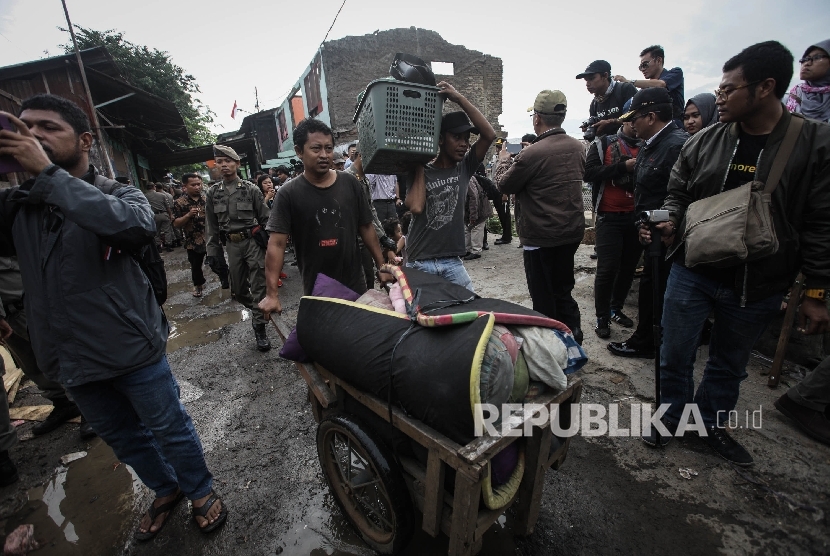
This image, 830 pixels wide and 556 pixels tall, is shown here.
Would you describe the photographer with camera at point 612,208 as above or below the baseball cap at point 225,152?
below

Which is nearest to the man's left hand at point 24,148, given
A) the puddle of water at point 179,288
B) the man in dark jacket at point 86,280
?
the man in dark jacket at point 86,280

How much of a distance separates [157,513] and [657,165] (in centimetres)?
413

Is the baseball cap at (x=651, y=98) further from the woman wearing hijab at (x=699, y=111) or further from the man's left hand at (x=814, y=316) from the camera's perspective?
the man's left hand at (x=814, y=316)

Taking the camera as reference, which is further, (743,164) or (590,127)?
(590,127)

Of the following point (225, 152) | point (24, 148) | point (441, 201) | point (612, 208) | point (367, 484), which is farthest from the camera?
point (225, 152)

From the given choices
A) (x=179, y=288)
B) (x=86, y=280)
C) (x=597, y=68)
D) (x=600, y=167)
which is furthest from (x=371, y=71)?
(x=86, y=280)

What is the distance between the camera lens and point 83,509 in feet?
7.43

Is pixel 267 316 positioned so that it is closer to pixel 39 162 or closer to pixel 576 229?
pixel 39 162

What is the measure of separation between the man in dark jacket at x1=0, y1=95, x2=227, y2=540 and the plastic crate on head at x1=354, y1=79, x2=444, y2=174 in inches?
49.8

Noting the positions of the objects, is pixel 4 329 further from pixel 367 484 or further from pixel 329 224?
pixel 367 484

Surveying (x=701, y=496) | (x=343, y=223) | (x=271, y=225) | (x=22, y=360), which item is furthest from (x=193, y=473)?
(x=701, y=496)

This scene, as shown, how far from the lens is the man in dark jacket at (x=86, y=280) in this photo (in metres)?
1.44

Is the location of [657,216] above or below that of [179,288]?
above

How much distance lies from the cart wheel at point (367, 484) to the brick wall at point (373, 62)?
15110 mm
